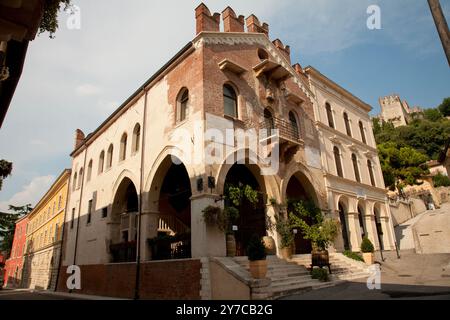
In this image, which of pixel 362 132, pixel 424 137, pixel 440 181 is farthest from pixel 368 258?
pixel 424 137

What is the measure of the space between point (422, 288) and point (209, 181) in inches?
279

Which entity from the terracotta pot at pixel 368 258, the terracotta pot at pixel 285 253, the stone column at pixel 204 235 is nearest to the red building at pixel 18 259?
the stone column at pixel 204 235

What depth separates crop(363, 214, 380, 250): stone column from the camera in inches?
744

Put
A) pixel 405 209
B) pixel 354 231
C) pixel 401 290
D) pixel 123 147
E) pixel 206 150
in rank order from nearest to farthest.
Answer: pixel 401 290 < pixel 206 150 < pixel 354 231 < pixel 123 147 < pixel 405 209

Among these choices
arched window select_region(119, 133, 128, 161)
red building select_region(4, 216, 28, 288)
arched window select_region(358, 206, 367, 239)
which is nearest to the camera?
arched window select_region(119, 133, 128, 161)

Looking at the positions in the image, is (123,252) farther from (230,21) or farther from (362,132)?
(362,132)

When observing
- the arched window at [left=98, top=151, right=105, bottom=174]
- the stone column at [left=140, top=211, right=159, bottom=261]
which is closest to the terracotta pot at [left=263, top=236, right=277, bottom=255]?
the stone column at [left=140, top=211, right=159, bottom=261]

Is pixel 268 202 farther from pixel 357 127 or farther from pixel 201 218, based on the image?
pixel 357 127

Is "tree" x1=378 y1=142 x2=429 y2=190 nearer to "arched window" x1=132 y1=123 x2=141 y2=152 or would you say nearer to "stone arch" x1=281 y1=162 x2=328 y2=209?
"stone arch" x1=281 y1=162 x2=328 y2=209

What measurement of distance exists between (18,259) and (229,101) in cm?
4080

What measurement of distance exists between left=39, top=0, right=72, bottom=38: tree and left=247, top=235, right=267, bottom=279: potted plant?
24.4 ft

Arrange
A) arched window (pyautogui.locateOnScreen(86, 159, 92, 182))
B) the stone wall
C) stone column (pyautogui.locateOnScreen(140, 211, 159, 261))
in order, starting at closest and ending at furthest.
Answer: stone column (pyautogui.locateOnScreen(140, 211, 159, 261))
arched window (pyautogui.locateOnScreen(86, 159, 92, 182))
the stone wall

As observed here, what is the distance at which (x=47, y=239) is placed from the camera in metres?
27.4

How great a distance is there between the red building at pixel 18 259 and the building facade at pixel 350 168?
3694 centimetres
